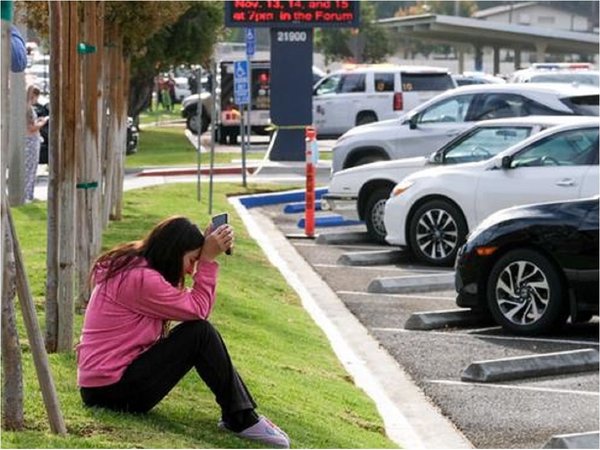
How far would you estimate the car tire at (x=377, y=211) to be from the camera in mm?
18672

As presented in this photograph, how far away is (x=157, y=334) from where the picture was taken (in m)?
7.52

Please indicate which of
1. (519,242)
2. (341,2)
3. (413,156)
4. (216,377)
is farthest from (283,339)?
(341,2)

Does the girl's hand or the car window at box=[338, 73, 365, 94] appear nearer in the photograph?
the girl's hand

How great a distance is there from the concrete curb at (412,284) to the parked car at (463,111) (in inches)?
243

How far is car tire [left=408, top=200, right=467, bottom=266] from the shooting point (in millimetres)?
16516

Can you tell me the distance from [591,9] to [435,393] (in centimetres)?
7164

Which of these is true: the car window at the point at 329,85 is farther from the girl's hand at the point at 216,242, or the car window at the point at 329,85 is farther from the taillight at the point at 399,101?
the girl's hand at the point at 216,242

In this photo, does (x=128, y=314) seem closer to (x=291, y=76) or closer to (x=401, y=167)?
(x=401, y=167)

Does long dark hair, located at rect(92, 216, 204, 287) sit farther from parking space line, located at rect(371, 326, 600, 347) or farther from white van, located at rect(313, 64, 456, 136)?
white van, located at rect(313, 64, 456, 136)

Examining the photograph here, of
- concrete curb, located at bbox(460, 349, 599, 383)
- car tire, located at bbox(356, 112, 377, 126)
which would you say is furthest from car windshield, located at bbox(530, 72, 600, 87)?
concrete curb, located at bbox(460, 349, 599, 383)

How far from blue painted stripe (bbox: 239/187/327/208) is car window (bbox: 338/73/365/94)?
40.8ft

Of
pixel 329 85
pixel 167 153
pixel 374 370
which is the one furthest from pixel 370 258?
pixel 329 85

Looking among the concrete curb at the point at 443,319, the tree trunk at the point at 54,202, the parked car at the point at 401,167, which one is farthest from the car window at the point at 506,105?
the tree trunk at the point at 54,202

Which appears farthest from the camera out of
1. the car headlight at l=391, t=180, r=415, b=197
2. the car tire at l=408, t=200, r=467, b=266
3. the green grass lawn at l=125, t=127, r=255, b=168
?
the green grass lawn at l=125, t=127, r=255, b=168
